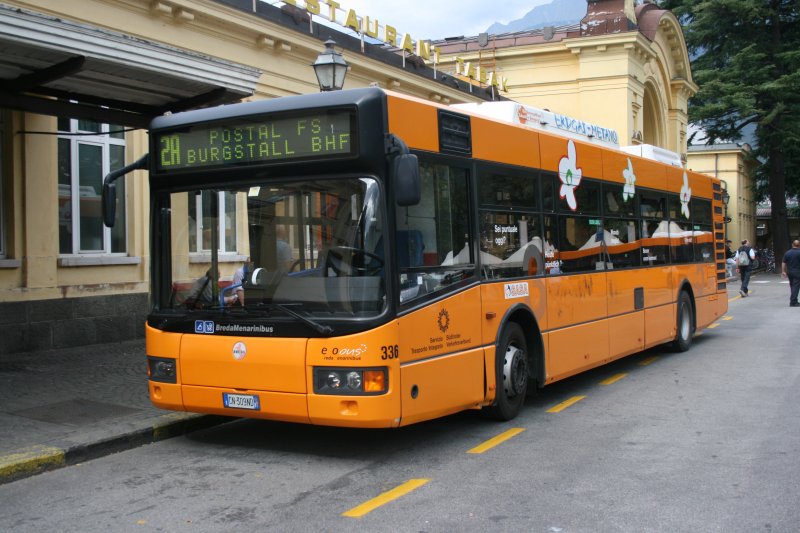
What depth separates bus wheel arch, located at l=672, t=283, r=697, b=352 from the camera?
1355cm

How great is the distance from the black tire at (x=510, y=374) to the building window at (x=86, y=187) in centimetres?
786

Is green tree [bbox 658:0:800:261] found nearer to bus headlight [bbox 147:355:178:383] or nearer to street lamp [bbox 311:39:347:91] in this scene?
street lamp [bbox 311:39:347:91]

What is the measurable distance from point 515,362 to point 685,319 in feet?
22.5

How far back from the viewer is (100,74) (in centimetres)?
976

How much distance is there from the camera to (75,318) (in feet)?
42.2

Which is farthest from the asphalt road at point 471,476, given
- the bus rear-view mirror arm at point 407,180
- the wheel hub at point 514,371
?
the bus rear-view mirror arm at point 407,180

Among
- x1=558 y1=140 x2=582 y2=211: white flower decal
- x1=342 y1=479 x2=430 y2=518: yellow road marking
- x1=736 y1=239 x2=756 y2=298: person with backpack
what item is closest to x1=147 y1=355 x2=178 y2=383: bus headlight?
x1=342 y1=479 x2=430 y2=518: yellow road marking

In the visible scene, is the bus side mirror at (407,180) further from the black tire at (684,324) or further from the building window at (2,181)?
the black tire at (684,324)

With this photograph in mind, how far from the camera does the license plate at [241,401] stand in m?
6.75

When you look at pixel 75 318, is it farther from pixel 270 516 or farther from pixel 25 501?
pixel 270 516

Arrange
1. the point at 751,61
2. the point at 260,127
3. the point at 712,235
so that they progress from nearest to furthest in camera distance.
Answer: the point at 260,127
the point at 712,235
the point at 751,61

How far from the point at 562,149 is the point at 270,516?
5928 millimetres

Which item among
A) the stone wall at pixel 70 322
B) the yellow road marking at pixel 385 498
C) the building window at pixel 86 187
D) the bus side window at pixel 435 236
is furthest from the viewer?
the building window at pixel 86 187

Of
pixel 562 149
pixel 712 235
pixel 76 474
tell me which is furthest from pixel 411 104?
pixel 712 235
